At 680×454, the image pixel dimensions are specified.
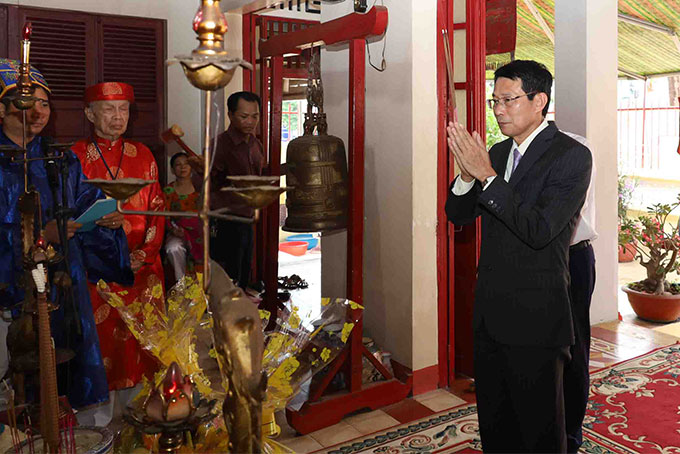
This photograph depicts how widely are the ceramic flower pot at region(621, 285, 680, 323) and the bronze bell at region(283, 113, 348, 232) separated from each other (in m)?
3.07

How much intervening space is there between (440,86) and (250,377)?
2.74 meters

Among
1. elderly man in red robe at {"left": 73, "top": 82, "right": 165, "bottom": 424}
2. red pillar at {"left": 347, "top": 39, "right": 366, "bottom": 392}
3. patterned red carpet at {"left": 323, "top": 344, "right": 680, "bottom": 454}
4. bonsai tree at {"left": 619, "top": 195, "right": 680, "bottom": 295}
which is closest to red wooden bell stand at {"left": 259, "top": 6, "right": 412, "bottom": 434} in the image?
red pillar at {"left": 347, "top": 39, "right": 366, "bottom": 392}

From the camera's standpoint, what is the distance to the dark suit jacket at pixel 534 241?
2098mm

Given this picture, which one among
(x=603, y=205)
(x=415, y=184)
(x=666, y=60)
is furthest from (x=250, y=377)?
(x=666, y=60)

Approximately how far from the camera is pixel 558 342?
2188 mm

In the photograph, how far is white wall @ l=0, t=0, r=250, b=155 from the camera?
4293 millimetres

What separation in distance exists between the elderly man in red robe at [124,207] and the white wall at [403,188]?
3.95ft

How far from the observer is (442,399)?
3.55 metres

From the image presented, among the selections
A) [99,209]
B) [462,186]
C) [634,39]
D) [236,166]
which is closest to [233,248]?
[236,166]

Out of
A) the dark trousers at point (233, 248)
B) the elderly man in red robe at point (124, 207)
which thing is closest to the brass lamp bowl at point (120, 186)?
the elderly man in red robe at point (124, 207)

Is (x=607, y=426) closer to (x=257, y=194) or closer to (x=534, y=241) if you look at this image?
(x=534, y=241)

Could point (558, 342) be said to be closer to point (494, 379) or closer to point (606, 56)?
point (494, 379)

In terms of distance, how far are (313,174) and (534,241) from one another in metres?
1.34

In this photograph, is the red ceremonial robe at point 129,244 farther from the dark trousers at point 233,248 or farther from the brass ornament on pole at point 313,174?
the brass ornament on pole at point 313,174
